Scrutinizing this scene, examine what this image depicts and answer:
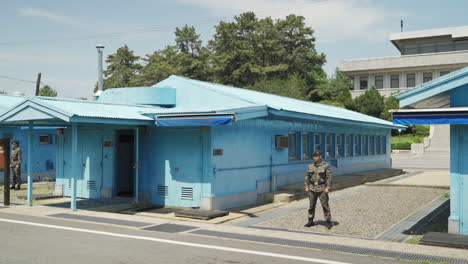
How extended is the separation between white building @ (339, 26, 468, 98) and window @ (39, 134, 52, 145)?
49.2m

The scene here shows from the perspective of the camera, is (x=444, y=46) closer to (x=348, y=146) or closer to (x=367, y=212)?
(x=348, y=146)

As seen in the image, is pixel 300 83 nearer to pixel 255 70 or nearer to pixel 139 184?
pixel 255 70

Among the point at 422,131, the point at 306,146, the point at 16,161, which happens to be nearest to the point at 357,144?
the point at 306,146

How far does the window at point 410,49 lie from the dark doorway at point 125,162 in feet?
202

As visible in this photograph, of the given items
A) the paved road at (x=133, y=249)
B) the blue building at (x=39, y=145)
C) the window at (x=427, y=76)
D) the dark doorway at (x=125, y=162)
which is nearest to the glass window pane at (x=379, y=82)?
the window at (x=427, y=76)

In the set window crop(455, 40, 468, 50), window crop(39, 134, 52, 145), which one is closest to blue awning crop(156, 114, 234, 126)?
window crop(39, 134, 52, 145)

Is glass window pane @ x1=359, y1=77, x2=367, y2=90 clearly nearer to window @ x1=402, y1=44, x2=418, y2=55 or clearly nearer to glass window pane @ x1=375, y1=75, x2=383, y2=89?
glass window pane @ x1=375, y1=75, x2=383, y2=89

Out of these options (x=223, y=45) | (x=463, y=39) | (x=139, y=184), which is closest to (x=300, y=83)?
(x=223, y=45)

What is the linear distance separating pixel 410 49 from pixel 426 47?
224cm

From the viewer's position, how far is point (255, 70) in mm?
58031

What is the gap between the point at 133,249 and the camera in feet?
29.1

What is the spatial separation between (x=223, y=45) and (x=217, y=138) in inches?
2018

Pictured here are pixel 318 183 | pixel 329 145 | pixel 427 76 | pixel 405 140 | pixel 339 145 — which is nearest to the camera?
pixel 318 183

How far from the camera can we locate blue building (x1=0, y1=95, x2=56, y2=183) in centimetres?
2286
